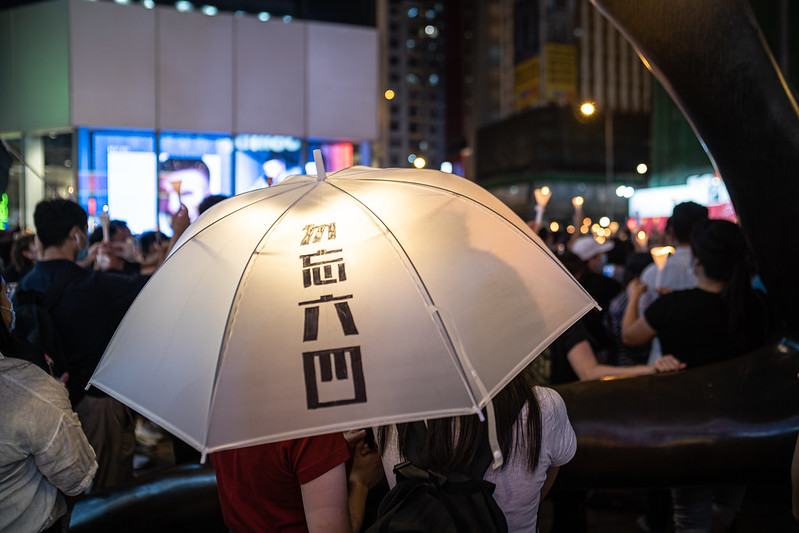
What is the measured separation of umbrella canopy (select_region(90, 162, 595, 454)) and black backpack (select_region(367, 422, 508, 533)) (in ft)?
0.80

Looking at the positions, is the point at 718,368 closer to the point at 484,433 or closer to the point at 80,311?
the point at 484,433

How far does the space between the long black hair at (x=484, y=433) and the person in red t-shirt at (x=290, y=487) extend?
0.19 meters

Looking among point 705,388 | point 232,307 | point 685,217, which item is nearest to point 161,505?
point 232,307

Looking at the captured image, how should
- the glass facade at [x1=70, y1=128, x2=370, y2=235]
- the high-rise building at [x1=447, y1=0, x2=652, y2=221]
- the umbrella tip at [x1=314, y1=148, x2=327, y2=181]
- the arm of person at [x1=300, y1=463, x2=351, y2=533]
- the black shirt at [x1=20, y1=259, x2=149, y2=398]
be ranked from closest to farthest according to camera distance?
the arm of person at [x1=300, y1=463, x2=351, y2=533], the umbrella tip at [x1=314, y1=148, x2=327, y2=181], the black shirt at [x1=20, y1=259, x2=149, y2=398], the glass facade at [x1=70, y1=128, x2=370, y2=235], the high-rise building at [x1=447, y1=0, x2=652, y2=221]

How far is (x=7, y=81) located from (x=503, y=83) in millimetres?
52711

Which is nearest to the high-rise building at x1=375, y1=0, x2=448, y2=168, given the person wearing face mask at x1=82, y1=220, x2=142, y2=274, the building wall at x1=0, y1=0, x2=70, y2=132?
the building wall at x1=0, y1=0, x2=70, y2=132

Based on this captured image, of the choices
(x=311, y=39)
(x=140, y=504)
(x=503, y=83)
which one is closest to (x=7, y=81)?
(x=311, y=39)

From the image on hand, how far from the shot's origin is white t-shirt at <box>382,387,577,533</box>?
1872 mm

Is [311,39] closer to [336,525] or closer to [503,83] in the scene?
[336,525]

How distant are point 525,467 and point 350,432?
602mm

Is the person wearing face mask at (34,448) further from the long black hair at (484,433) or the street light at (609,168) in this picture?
the street light at (609,168)

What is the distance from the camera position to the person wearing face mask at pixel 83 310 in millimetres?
3777

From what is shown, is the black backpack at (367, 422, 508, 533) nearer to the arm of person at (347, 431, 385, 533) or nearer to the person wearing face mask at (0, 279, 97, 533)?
the arm of person at (347, 431, 385, 533)

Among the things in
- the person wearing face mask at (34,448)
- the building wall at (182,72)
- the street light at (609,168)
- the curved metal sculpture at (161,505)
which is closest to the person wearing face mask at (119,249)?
the curved metal sculpture at (161,505)
